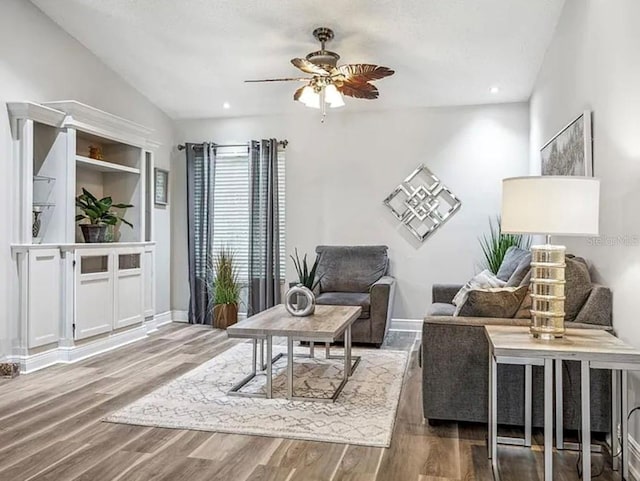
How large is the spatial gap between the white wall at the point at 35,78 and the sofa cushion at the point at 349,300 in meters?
2.75

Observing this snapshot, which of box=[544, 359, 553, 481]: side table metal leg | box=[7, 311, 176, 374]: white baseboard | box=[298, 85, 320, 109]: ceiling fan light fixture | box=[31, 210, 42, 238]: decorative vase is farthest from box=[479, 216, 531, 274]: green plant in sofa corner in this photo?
box=[31, 210, 42, 238]: decorative vase

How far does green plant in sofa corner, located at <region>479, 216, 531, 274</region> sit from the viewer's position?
17.7 feet

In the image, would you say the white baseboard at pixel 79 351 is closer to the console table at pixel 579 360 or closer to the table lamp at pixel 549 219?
the console table at pixel 579 360

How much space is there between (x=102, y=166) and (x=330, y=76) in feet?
8.21

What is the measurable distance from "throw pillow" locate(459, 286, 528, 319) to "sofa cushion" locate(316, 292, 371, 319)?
2.11 m

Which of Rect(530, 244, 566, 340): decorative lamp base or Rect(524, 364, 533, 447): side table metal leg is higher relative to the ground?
Rect(530, 244, 566, 340): decorative lamp base

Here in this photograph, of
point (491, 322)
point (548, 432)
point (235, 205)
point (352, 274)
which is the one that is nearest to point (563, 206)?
point (491, 322)

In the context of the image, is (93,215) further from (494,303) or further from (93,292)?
(494,303)

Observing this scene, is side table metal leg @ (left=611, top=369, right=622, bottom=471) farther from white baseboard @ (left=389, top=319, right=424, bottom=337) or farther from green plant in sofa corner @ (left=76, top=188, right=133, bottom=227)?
green plant in sofa corner @ (left=76, top=188, right=133, bottom=227)

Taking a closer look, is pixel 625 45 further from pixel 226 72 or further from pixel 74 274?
pixel 74 274

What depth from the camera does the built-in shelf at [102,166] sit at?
Result: 4805mm

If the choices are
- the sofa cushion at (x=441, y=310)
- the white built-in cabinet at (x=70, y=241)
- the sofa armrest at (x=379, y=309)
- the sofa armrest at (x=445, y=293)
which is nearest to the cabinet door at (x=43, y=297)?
the white built-in cabinet at (x=70, y=241)

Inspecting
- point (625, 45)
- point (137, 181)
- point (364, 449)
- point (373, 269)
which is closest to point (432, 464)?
point (364, 449)

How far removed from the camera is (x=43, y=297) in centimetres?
434
